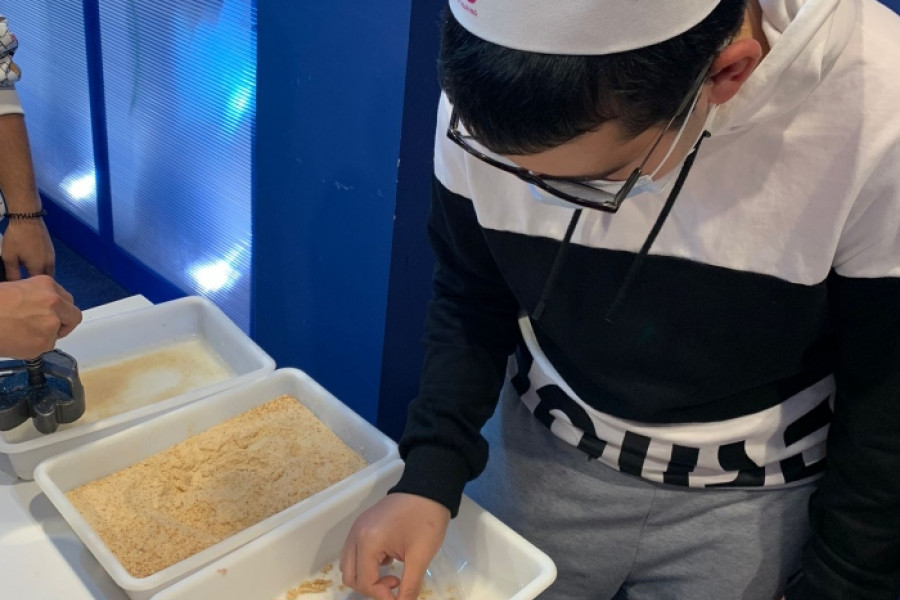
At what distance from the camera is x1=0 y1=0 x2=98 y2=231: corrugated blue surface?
2.16m

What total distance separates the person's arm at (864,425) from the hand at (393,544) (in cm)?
34

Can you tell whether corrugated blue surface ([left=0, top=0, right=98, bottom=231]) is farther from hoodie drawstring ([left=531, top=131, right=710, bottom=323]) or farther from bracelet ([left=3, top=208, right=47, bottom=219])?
hoodie drawstring ([left=531, top=131, right=710, bottom=323])

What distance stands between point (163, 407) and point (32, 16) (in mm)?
1825

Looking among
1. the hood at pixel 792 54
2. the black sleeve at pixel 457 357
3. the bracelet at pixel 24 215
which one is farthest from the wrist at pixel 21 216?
the hood at pixel 792 54

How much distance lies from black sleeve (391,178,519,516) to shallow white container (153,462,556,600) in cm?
6

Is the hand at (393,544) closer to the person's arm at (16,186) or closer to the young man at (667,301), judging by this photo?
the young man at (667,301)

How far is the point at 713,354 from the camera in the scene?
692mm

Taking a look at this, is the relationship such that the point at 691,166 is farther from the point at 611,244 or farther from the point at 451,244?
the point at 451,244

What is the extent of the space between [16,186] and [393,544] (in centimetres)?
92

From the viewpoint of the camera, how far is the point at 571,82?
48 cm

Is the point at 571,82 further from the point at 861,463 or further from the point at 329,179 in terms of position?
the point at 329,179

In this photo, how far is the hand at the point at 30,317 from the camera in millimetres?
834

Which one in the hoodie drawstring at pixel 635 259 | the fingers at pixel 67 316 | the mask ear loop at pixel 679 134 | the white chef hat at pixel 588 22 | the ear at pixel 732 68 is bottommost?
the fingers at pixel 67 316

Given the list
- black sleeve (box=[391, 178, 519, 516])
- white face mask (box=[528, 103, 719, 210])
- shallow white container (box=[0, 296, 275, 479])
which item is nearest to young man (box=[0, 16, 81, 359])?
shallow white container (box=[0, 296, 275, 479])
